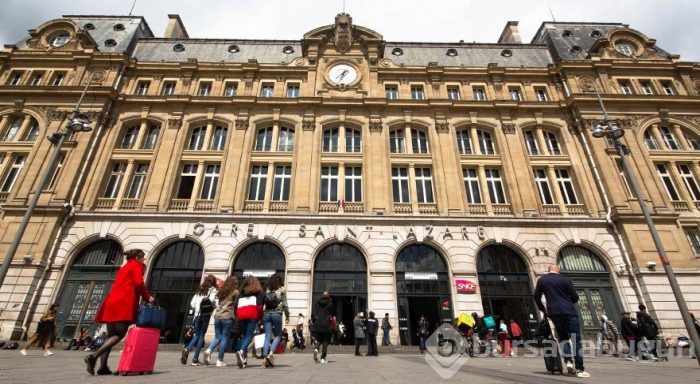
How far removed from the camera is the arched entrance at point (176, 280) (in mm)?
17969

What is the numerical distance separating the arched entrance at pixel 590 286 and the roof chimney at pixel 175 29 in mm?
35949

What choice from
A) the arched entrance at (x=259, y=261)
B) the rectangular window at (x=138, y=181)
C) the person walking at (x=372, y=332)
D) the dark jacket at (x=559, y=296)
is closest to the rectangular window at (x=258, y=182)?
the arched entrance at (x=259, y=261)

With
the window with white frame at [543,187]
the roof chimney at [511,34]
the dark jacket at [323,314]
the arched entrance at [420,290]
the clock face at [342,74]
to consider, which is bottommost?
the dark jacket at [323,314]

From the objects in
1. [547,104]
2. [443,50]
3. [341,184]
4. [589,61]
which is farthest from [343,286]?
[589,61]

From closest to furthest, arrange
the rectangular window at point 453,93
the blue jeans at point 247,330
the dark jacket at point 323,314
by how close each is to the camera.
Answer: the blue jeans at point 247,330
the dark jacket at point 323,314
the rectangular window at point 453,93

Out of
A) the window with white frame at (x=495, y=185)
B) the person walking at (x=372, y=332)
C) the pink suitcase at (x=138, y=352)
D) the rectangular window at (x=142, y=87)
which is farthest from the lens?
the rectangular window at (x=142, y=87)

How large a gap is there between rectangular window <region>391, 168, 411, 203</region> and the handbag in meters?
16.5

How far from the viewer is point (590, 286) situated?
1872 cm

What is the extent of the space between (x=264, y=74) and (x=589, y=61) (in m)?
24.0

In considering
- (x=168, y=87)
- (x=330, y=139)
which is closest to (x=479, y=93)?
(x=330, y=139)

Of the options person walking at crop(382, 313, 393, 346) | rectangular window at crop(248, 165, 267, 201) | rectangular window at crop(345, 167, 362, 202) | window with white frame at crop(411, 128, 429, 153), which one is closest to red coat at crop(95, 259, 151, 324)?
person walking at crop(382, 313, 393, 346)

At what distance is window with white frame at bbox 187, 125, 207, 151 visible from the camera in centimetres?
2279

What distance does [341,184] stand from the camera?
2123 cm

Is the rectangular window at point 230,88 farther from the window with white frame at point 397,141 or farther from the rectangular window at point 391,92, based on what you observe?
the window with white frame at point 397,141
